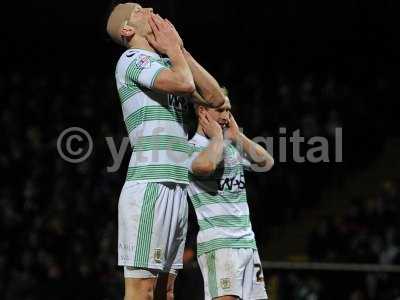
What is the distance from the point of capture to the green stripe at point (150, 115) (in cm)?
394

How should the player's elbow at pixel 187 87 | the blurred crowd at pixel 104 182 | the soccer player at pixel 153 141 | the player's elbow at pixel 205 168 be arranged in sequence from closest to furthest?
the player's elbow at pixel 187 87 → the soccer player at pixel 153 141 → the player's elbow at pixel 205 168 → the blurred crowd at pixel 104 182

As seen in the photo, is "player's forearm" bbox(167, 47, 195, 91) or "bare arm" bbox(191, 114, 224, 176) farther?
"bare arm" bbox(191, 114, 224, 176)

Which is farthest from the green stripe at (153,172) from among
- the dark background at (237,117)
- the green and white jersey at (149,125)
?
the dark background at (237,117)

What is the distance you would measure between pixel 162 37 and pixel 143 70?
0.71ft

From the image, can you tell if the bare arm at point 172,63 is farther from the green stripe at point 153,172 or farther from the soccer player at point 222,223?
the soccer player at point 222,223

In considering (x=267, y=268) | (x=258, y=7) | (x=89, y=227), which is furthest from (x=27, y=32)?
(x=267, y=268)

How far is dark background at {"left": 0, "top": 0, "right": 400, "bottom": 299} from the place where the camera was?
29.1 feet

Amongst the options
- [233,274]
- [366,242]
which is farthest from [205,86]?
[366,242]

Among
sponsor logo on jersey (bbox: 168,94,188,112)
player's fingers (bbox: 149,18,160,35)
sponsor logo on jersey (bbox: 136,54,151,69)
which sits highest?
player's fingers (bbox: 149,18,160,35)

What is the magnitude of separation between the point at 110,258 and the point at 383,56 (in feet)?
17.9

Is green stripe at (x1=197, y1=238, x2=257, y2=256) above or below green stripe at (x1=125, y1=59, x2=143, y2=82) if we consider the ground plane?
below

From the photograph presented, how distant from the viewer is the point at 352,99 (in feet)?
36.1

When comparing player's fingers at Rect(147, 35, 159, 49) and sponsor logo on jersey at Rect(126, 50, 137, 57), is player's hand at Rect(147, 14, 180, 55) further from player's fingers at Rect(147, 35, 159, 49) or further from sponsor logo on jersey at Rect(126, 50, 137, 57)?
sponsor logo on jersey at Rect(126, 50, 137, 57)

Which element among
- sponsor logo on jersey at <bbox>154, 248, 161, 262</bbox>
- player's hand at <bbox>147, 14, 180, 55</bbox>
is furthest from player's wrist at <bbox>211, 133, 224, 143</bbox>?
sponsor logo on jersey at <bbox>154, 248, 161, 262</bbox>
